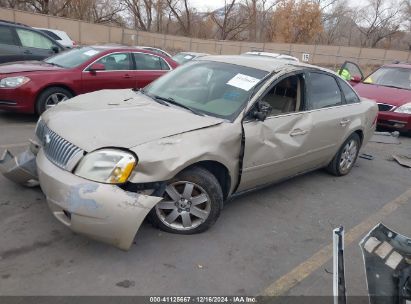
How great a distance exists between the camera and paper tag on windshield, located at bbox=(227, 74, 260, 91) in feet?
12.8

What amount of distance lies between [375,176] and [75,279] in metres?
4.67

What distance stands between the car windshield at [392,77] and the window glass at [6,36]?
8333 mm

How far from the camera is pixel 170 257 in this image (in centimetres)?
314

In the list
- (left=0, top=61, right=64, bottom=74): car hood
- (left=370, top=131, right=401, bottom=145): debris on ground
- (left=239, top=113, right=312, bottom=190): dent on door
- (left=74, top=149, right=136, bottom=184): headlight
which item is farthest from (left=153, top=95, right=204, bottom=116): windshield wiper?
(left=370, top=131, right=401, bottom=145): debris on ground

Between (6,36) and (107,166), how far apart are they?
7.16m

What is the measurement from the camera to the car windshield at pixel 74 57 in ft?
23.1

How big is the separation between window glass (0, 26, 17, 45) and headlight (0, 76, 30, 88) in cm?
279

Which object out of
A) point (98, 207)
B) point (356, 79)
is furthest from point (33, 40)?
point (356, 79)

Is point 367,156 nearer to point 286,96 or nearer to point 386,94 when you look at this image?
point 386,94

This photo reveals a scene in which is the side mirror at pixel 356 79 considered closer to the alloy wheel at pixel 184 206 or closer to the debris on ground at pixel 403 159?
the debris on ground at pixel 403 159

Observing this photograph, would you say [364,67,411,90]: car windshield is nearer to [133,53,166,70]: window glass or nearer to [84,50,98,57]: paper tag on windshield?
[133,53,166,70]: window glass

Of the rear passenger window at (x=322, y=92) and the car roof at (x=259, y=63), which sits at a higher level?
the car roof at (x=259, y=63)

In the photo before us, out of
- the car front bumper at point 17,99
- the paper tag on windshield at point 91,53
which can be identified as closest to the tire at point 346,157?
the paper tag on windshield at point 91,53

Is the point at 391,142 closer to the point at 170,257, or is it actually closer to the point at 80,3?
the point at 170,257
